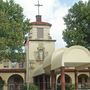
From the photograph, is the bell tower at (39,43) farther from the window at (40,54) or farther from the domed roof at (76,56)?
the domed roof at (76,56)

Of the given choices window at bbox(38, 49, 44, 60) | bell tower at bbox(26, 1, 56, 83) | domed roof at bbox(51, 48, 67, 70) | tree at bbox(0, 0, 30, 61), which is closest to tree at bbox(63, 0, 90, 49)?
tree at bbox(0, 0, 30, 61)

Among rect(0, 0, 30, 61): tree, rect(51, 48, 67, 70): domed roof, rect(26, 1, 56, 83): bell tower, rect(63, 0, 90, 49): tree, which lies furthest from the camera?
rect(26, 1, 56, 83): bell tower

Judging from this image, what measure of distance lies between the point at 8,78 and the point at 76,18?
13807mm

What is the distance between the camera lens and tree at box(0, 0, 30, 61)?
47.9 m

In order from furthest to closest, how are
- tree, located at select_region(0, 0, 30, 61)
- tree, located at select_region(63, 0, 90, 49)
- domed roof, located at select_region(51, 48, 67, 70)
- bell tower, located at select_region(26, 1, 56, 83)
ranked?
bell tower, located at select_region(26, 1, 56, 83) < tree, located at select_region(63, 0, 90, 49) < tree, located at select_region(0, 0, 30, 61) < domed roof, located at select_region(51, 48, 67, 70)

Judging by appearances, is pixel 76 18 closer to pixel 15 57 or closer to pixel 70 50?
pixel 15 57

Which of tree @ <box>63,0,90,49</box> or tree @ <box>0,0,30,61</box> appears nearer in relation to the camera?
tree @ <box>0,0,30,61</box>

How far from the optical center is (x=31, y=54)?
208 feet

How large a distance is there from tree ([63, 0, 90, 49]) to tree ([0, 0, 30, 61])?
5767 mm

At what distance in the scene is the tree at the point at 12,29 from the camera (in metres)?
47.9

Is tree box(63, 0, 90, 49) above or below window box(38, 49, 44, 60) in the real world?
above

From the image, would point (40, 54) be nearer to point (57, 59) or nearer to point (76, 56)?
point (57, 59)

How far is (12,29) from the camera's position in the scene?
4922 centimetres

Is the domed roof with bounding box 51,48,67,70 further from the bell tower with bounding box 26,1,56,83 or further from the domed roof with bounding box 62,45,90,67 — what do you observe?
the bell tower with bounding box 26,1,56,83
